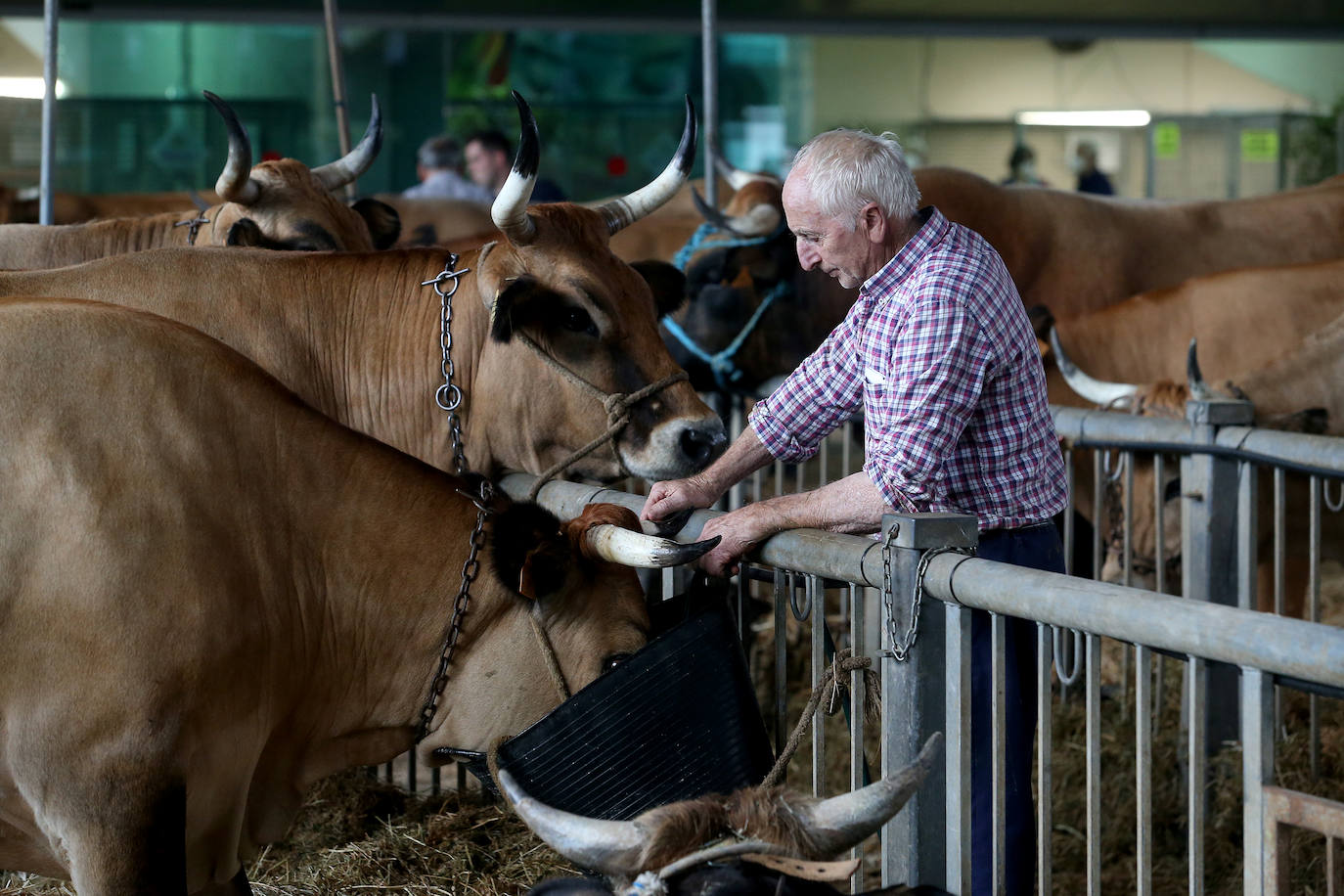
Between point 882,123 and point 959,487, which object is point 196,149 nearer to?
point 882,123

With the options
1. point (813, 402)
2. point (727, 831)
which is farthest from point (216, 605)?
point (813, 402)

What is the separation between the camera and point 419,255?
4598mm

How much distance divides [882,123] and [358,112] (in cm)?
557

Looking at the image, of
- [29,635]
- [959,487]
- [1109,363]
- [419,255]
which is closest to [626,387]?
[419,255]

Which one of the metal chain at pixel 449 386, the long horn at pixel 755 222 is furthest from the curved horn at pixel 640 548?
the long horn at pixel 755 222

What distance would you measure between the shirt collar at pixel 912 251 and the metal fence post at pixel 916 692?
62cm

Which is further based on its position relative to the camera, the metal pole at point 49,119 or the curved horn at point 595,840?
the metal pole at point 49,119

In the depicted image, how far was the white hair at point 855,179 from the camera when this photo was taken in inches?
117

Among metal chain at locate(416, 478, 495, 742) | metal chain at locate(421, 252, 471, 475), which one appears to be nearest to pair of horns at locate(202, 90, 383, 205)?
metal chain at locate(421, 252, 471, 475)

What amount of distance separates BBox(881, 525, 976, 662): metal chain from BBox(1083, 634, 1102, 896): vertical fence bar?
11.5 inches

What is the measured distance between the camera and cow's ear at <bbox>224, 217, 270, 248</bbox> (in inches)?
216

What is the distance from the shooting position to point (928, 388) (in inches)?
Result: 111

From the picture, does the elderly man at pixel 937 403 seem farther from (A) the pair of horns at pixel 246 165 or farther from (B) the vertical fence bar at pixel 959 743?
(A) the pair of horns at pixel 246 165

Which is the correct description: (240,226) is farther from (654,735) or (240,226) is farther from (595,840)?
(595,840)
